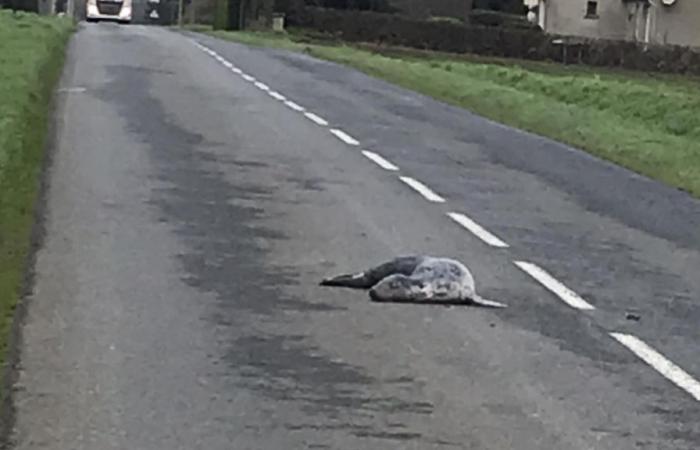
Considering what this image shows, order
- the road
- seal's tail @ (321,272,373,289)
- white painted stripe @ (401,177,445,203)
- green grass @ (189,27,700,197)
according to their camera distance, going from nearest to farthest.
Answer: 1. the road
2. seal's tail @ (321,272,373,289)
3. white painted stripe @ (401,177,445,203)
4. green grass @ (189,27,700,197)

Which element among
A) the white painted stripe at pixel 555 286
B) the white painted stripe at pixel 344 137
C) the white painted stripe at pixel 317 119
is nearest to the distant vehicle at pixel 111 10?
the white painted stripe at pixel 317 119

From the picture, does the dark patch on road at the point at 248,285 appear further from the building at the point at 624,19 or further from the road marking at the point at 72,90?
the building at the point at 624,19

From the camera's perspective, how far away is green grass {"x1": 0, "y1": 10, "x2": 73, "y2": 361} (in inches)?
421

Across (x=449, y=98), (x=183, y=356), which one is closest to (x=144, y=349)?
(x=183, y=356)

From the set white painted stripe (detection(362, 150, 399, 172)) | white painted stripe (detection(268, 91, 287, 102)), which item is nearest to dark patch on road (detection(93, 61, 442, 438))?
white painted stripe (detection(362, 150, 399, 172))

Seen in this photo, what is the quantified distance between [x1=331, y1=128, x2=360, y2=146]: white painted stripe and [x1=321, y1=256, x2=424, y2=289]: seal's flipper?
9.08m

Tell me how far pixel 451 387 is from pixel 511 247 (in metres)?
4.59

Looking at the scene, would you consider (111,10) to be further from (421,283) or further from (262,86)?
(421,283)

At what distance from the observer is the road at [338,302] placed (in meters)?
7.85

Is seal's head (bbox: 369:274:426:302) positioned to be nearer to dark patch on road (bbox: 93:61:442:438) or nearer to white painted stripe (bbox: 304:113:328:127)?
dark patch on road (bbox: 93:61:442:438)

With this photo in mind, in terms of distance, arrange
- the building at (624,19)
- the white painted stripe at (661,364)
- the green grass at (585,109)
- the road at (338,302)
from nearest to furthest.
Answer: the road at (338,302)
the white painted stripe at (661,364)
the green grass at (585,109)
the building at (624,19)

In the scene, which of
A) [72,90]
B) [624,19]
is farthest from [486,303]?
[624,19]

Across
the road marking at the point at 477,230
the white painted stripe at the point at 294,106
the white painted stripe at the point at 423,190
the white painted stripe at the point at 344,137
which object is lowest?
the road marking at the point at 477,230

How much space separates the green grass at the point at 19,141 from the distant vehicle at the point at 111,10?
3930cm
